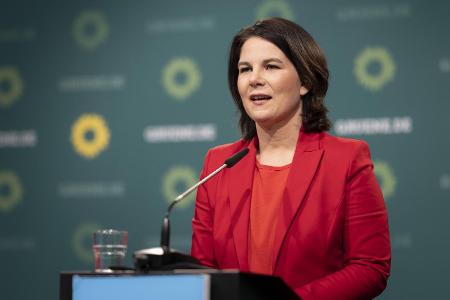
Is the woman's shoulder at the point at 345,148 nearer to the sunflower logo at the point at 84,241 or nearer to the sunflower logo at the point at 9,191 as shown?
the sunflower logo at the point at 84,241

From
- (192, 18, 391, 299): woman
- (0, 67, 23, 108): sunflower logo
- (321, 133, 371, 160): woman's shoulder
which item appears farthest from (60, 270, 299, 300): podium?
(0, 67, 23, 108): sunflower logo

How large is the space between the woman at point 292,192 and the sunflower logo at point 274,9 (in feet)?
4.77

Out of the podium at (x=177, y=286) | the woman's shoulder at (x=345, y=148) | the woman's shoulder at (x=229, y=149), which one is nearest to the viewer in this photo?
the podium at (x=177, y=286)

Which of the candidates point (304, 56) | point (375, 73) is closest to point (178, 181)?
point (375, 73)

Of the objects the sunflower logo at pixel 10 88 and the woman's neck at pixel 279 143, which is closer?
the woman's neck at pixel 279 143

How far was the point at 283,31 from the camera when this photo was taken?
266cm

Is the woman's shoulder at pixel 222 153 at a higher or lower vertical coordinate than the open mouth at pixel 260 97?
lower

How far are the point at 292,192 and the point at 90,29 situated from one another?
247 cm

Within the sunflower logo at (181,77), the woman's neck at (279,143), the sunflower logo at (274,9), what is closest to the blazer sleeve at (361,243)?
the woman's neck at (279,143)

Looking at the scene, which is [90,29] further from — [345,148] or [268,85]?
[345,148]

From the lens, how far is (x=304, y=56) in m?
2.66

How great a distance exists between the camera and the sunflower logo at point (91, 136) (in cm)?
453

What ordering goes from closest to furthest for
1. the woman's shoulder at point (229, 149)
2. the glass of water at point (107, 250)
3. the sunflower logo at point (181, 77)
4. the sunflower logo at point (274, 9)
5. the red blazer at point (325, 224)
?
the glass of water at point (107, 250) < the red blazer at point (325, 224) < the woman's shoulder at point (229, 149) < the sunflower logo at point (274, 9) < the sunflower logo at point (181, 77)

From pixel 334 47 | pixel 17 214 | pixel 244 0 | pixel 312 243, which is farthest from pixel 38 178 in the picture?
pixel 312 243
